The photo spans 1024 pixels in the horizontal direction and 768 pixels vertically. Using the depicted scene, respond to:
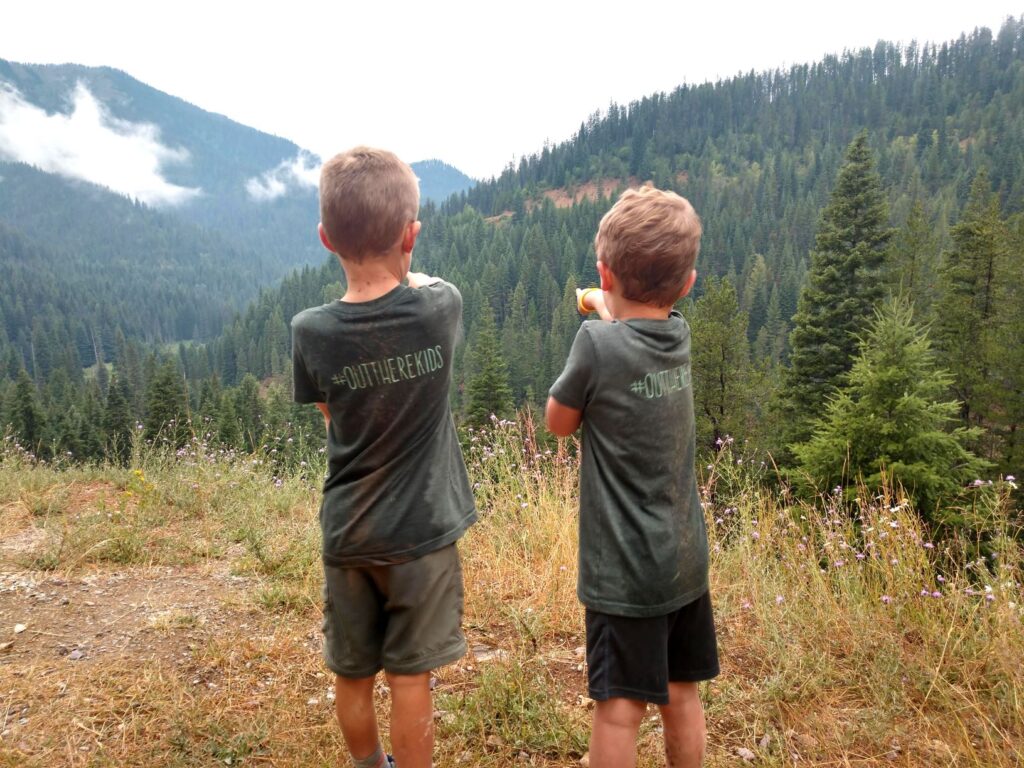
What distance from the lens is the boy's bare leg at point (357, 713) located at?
1.95 meters

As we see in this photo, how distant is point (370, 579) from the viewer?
1.90 meters

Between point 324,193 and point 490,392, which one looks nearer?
point 324,193

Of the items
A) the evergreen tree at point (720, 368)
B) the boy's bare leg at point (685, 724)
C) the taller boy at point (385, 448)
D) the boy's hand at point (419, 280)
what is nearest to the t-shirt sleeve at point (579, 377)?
the taller boy at point (385, 448)

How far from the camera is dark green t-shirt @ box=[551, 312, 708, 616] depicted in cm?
174

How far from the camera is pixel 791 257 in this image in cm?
8062

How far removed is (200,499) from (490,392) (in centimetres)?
2236

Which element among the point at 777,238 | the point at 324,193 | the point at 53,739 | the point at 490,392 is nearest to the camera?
the point at 324,193

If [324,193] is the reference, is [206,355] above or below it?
below

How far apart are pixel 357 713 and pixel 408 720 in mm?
194

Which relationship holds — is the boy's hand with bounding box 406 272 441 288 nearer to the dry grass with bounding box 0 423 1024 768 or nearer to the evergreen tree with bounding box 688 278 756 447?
the dry grass with bounding box 0 423 1024 768

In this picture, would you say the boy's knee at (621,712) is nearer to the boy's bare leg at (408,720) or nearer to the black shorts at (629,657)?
the black shorts at (629,657)

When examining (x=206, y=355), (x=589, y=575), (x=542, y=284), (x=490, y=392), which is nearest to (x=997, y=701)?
(x=589, y=575)

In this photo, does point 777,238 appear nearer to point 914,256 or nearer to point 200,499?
point 914,256

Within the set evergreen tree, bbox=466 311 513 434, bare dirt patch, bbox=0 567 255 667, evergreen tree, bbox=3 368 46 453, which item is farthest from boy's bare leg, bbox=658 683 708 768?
evergreen tree, bbox=3 368 46 453
